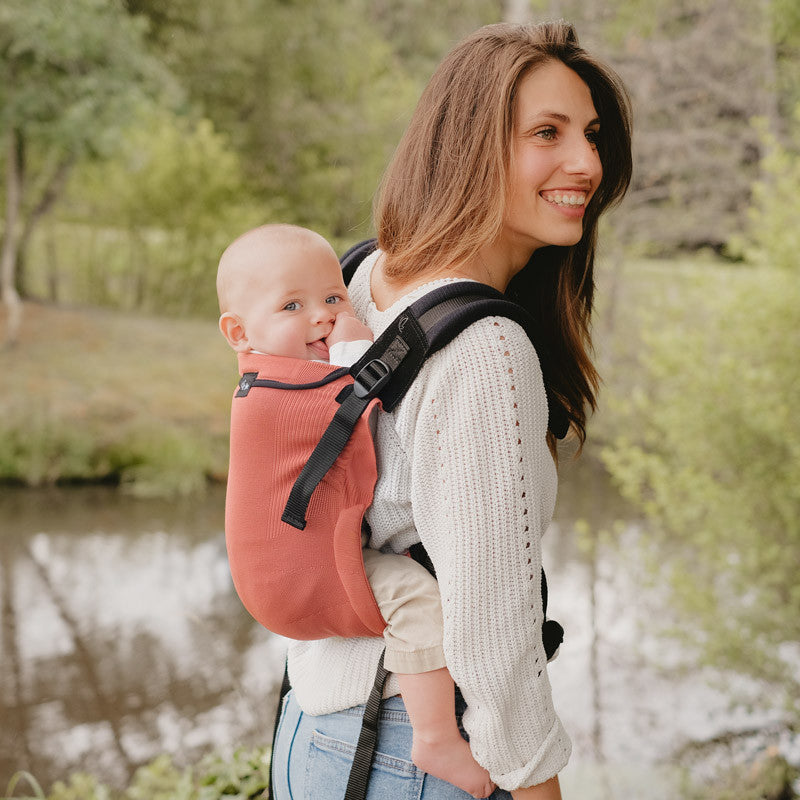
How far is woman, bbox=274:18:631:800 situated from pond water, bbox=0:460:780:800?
10.2ft

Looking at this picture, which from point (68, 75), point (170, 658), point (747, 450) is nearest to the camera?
point (747, 450)

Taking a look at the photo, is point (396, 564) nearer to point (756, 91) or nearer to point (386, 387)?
point (386, 387)

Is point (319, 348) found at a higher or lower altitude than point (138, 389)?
higher

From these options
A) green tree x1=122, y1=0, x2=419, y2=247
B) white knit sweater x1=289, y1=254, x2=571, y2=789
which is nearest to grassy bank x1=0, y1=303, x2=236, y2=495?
green tree x1=122, y1=0, x2=419, y2=247

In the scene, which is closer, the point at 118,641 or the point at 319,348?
the point at 319,348

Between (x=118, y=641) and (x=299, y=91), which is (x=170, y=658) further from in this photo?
(x=299, y=91)

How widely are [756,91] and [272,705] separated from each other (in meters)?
5.74

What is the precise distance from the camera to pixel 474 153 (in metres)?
0.89

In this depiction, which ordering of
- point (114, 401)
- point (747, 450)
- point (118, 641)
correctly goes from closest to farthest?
point (747, 450), point (118, 641), point (114, 401)

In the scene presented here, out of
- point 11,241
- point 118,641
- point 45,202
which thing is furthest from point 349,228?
point 118,641

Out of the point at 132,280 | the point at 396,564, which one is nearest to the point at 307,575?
the point at 396,564

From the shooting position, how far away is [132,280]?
9766 mm

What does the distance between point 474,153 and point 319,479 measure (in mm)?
367

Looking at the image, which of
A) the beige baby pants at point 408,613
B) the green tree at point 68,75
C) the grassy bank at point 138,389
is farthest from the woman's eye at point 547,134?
the green tree at point 68,75
